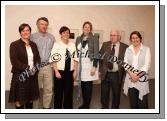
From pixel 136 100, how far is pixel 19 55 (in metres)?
1.19

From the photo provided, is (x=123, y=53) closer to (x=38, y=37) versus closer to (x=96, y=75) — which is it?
(x=96, y=75)

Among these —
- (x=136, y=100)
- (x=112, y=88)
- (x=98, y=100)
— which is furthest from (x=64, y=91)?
(x=136, y=100)

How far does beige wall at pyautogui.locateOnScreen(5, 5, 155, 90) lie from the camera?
305 cm

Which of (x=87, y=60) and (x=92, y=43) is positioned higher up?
(x=92, y=43)

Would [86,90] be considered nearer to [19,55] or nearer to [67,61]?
[67,61]

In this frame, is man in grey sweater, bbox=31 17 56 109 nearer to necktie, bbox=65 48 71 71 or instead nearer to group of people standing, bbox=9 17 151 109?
group of people standing, bbox=9 17 151 109

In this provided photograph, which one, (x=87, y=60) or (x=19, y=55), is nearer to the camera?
(x=19, y=55)

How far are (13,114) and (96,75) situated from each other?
2.87 feet

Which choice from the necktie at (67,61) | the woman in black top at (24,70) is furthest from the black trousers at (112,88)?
the woman in black top at (24,70)

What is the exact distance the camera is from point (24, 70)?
304cm

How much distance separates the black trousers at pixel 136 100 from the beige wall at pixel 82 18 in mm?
219

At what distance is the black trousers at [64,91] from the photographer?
10.2ft

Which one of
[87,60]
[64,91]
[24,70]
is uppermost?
[87,60]

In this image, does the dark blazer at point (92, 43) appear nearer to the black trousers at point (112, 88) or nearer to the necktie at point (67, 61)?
the necktie at point (67, 61)
